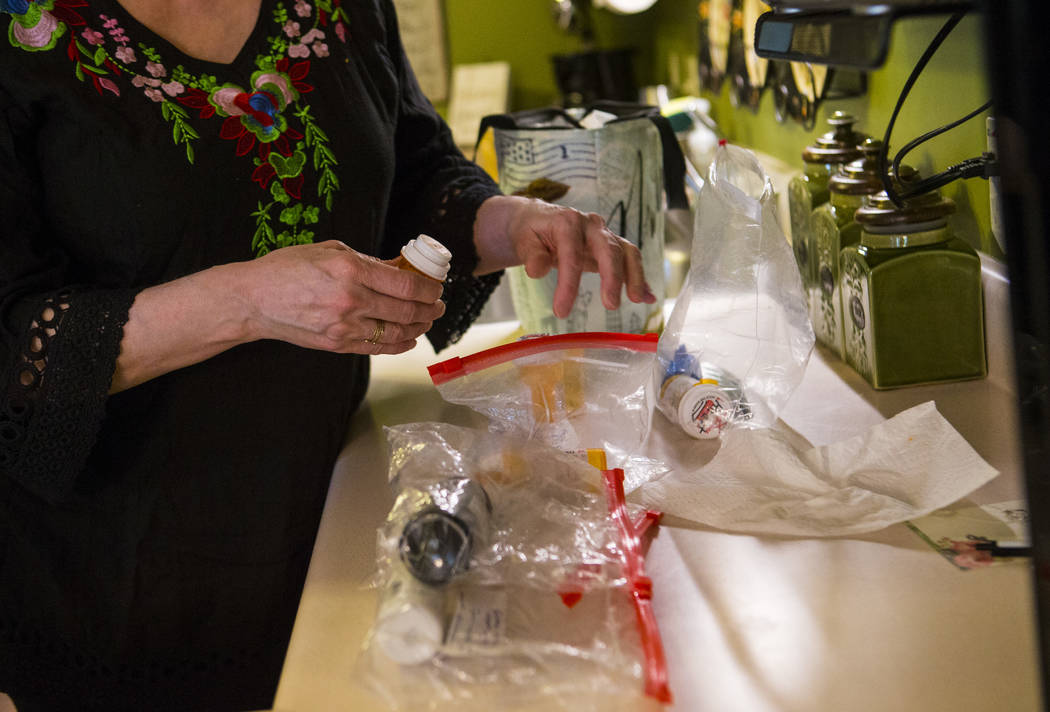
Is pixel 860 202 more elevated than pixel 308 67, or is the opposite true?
pixel 308 67

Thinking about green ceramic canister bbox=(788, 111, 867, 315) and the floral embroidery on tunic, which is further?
green ceramic canister bbox=(788, 111, 867, 315)

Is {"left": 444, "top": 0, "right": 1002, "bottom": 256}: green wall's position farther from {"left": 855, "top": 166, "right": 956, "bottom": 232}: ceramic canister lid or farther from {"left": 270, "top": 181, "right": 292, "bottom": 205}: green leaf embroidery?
{"left": 270, "top": 181, "right": 292, "bottom": 205}: green leaf embroidery

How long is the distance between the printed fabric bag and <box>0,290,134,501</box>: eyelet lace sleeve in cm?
61

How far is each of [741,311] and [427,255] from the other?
351 mm

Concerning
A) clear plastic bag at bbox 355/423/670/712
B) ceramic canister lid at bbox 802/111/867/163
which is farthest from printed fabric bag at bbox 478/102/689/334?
clear plastic bag at bbox 355/423/670/712

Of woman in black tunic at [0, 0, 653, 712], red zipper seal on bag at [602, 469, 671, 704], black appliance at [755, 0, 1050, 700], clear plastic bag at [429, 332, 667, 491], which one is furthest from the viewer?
clear plastic bag at [429, 332, 667, 491]

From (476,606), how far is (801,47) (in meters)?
0.40

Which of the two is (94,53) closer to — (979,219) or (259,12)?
(259,12)

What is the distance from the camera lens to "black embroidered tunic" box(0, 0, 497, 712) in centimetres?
88

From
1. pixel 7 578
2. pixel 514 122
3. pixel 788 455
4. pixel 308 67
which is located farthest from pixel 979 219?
pixel 7 578

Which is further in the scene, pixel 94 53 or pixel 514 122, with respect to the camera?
pixel 514 122

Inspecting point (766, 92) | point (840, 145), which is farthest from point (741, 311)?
point (766, 92)

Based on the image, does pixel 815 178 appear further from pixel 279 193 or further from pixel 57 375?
pixel 57 375

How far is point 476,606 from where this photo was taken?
0.58 metres
